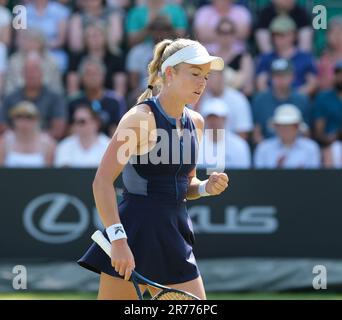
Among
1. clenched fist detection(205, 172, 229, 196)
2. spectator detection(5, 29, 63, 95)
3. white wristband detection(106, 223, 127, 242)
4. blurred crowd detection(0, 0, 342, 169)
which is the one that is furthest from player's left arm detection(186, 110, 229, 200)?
spectator detection(5, 29, 63, 95)

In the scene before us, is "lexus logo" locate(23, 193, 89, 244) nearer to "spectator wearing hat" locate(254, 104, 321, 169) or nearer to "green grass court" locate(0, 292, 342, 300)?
"green grass court" locate(0, 292, 342, 300)

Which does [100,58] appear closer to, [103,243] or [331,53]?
[331,53]

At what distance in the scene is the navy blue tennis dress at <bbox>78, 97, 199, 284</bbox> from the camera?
5125 mm

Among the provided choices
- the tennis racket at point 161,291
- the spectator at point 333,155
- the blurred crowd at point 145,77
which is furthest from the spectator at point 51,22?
the tennis racket at point 161,291

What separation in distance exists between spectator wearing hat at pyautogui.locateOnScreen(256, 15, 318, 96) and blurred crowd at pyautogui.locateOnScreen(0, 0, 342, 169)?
0.04 feet

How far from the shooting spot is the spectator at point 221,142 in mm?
9453

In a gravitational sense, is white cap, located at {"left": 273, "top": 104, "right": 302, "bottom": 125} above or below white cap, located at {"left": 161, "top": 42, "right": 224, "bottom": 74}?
below

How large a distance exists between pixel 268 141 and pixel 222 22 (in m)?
1.72

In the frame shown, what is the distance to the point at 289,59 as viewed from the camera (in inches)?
428

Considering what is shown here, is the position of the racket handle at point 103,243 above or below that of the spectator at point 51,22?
below

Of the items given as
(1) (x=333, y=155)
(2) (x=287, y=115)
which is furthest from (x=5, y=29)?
(1) (x=333, y=155)

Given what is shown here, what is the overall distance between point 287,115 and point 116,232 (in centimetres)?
553

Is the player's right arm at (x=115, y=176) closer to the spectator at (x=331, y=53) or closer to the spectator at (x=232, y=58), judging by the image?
the spectator at (x=232, y=58)

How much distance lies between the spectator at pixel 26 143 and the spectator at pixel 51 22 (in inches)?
44.5
